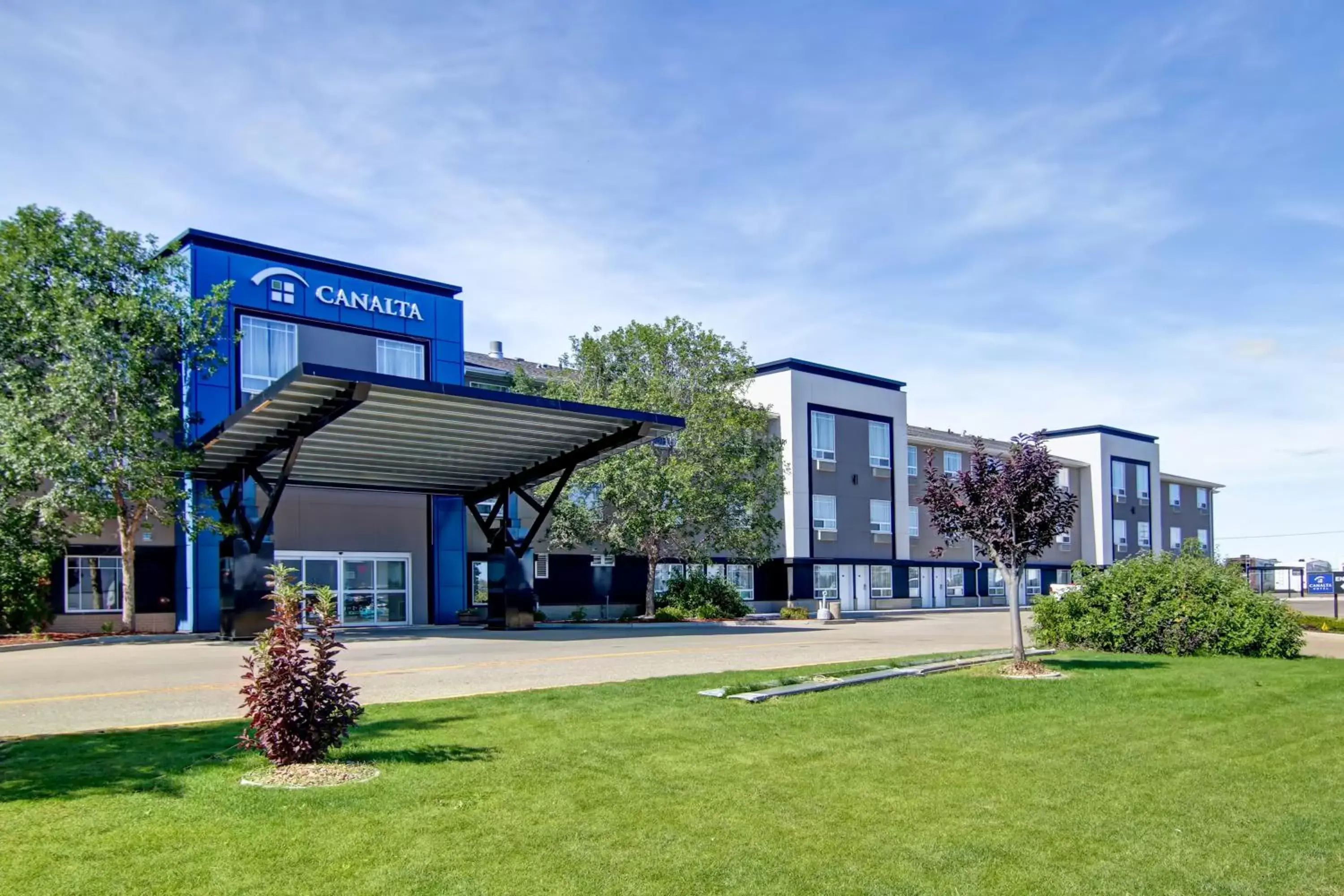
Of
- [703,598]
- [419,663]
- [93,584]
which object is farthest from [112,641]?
[703,598]

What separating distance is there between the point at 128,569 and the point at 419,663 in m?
12.6

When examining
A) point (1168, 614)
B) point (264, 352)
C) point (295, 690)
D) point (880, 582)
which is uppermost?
point (264, 352)

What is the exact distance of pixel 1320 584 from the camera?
266 feet

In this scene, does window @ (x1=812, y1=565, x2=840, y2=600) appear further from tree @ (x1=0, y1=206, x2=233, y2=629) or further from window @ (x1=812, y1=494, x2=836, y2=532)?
tree @ (x1=0, y1=206, x2=233, y2=629)

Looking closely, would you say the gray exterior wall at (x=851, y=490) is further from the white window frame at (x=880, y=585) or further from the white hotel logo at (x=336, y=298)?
the white hotel logo at (x=336, y=298)

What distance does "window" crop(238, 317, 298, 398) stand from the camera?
30.8 meters

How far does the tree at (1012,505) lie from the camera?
627 inches

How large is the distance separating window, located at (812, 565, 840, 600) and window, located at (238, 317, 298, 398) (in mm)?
26219

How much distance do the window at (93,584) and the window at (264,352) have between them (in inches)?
232

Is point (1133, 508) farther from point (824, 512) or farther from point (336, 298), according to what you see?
point (336, 298)

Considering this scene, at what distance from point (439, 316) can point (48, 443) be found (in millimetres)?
A: 13627

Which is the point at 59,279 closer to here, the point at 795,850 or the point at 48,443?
the point at 48,443

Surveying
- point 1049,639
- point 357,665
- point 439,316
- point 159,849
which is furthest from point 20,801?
point 439,316

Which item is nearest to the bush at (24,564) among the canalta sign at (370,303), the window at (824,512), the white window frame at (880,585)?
the canalta sign at (370,303)
